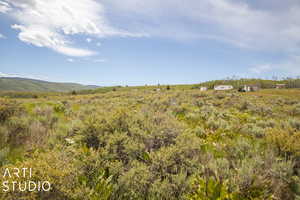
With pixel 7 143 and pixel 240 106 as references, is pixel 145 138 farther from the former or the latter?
→ pixel 240 106

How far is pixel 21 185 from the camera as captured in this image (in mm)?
1682

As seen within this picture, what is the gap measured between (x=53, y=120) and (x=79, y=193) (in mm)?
5605

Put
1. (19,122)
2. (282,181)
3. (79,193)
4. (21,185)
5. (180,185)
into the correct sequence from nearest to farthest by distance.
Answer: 1. (21,185)
2. (79,193)
3. (180,185)
4. (282,181)
5. (19,122)

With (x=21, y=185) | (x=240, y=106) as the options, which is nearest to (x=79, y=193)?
(x=21, y=185)

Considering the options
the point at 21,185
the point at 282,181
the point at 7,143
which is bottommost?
the point at 282,181
